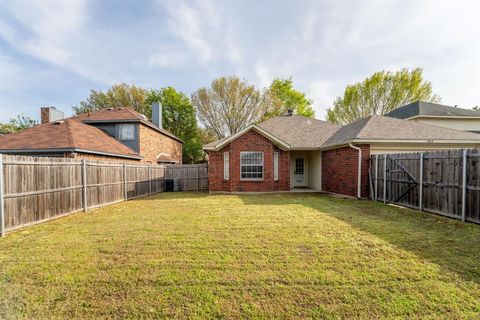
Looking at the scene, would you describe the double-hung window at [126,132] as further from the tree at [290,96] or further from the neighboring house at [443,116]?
the neighboring house at [443,116]

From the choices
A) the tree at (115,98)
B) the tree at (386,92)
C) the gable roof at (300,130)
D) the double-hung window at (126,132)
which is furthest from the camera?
the tree at (115,98)

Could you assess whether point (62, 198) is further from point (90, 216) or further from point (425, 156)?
point (425, 156)

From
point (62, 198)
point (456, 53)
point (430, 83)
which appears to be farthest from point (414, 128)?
point (430, 83)

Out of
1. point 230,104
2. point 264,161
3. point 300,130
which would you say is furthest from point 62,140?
point 230,104

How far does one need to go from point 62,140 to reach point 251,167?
432 inches

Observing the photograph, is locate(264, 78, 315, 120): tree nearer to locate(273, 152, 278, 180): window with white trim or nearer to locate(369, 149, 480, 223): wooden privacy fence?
A: locate(273, 152, 278, 180): window with white trim

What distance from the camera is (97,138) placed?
1575 centimetres

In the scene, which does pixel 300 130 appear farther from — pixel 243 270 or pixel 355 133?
pixel 243 270

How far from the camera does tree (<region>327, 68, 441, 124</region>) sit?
1130 inches

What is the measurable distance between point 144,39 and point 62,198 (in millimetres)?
9721

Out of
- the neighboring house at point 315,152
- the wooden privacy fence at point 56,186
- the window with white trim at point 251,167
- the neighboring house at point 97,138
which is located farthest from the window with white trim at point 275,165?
the neighboring house at point 97,138

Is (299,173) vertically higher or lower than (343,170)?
lower

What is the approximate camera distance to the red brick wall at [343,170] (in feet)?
36.3

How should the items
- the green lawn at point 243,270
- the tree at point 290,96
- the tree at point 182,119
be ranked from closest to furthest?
the green lawn at point 243,270
the tree at point 182,119
the tree at point 290,96
